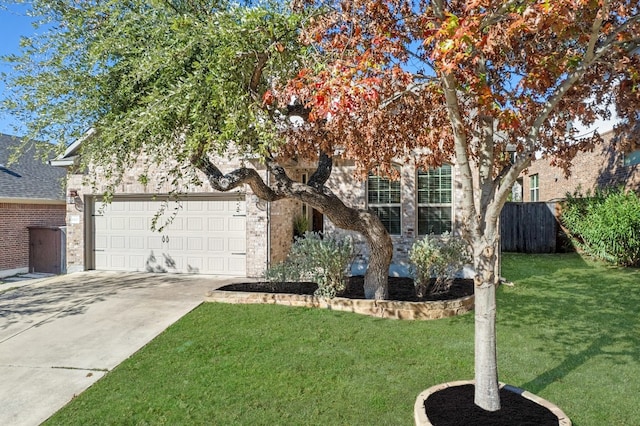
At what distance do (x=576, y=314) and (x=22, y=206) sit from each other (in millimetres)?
17455

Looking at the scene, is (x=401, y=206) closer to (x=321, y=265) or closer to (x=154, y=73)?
(x=321, y=265)

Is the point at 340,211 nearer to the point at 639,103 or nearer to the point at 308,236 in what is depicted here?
the point at 308,236

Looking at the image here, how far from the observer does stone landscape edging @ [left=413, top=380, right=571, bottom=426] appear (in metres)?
3.59

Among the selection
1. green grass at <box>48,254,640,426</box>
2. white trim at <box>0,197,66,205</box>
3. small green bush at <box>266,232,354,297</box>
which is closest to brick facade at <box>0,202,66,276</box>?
white trim at <box>0,197,66,205</box>

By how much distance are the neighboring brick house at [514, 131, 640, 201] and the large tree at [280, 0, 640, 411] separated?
7.26 metres

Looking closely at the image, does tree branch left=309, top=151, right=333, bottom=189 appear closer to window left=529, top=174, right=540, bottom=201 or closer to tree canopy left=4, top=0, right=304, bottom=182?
tree canopy left=4, top=0, right=304, bottom=182

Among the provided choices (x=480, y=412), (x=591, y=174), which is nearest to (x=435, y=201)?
(x=480, y=412)

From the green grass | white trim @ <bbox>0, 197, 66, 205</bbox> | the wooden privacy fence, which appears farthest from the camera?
the wooden privacy fence

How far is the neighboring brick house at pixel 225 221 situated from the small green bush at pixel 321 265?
186cm

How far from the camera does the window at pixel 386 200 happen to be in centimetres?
1047

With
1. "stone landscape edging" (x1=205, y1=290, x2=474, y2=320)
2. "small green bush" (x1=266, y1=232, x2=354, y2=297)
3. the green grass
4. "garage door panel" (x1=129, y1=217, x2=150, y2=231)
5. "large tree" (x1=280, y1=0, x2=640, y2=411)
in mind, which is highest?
"large tree" (x1=280, y1=0, x2=640, y2=411)

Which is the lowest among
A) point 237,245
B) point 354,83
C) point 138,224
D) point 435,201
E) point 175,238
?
point 237,245

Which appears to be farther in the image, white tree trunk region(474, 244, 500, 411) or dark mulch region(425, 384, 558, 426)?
white tree trunk region(474, 244, 500, 411)

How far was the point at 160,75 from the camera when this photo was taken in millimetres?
5863
